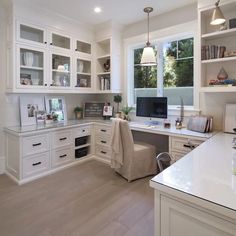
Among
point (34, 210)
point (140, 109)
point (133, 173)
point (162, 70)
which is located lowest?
point (34, 210)

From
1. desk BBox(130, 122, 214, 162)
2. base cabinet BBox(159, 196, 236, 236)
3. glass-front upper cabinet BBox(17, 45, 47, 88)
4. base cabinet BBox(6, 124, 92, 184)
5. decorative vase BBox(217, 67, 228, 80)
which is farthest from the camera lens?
glass-front upper cabinet BBox(17, 45, 47, 88)

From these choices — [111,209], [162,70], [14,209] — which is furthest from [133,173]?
[162,70]

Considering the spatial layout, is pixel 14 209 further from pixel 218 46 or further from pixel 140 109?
pixel 218 46

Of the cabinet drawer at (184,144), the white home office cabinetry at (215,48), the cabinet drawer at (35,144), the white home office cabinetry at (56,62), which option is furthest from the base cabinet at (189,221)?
the white home office cabinetry at (56,62)

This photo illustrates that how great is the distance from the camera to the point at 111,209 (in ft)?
7.02

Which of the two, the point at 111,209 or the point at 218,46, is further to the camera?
the point at 218,46

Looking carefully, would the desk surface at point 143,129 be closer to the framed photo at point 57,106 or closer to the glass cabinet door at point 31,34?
the framed photo at point 57,106

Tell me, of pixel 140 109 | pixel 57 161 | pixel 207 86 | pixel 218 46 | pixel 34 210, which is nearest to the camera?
pixel 34 210

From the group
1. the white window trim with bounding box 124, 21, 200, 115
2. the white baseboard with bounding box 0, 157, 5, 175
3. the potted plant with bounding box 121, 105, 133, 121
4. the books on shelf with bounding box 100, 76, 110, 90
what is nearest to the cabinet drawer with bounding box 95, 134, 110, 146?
the potted plant with bounding box 121, 105, 133, 121

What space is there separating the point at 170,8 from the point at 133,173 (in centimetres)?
262

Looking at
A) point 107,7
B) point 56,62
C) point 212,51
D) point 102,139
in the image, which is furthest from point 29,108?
point 212,51

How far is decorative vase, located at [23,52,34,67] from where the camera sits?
9.73ft

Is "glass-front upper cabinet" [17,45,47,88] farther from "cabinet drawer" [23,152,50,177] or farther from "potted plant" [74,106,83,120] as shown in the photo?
"cabinet drawer" [23,152,50,177]

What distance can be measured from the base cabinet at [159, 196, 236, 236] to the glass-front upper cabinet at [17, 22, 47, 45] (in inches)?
116
